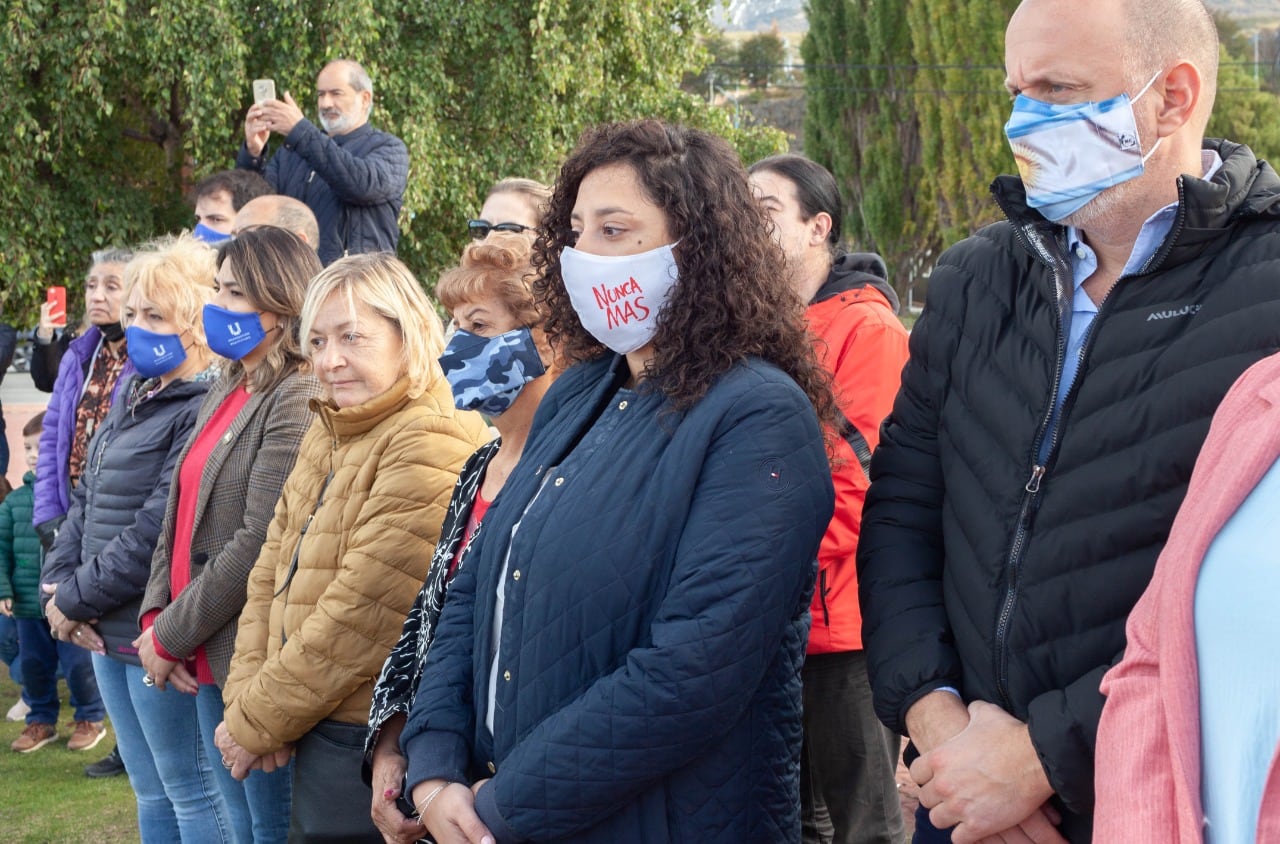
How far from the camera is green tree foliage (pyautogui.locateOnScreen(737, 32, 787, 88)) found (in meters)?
68.9

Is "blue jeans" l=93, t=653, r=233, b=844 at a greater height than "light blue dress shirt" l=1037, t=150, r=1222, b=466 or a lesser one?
lesser

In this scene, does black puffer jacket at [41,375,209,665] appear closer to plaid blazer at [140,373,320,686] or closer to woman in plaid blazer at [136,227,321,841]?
woman in plaid blazer at [136,227,321,841]

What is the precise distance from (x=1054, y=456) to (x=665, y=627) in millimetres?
732

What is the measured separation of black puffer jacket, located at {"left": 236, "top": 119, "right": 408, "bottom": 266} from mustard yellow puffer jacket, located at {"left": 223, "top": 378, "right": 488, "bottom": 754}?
3.07m

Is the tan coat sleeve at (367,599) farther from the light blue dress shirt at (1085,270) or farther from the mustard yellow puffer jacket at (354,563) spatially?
the light blue dress shirt at (1085,270)

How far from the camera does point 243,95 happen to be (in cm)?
1137

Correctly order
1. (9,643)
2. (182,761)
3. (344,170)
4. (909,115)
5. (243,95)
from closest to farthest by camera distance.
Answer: (182,761)
(344,170)
(9,643)
(243,95)
(909,115)

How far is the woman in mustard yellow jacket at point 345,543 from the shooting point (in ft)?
11.2

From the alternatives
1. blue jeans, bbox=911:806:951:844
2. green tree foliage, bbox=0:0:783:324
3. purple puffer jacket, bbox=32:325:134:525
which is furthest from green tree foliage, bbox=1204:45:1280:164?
blue jeans, bbox=911:806:951:844

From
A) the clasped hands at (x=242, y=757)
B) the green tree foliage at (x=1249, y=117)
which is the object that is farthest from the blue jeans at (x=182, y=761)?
the green tree foliage at (x=1249, y=117)

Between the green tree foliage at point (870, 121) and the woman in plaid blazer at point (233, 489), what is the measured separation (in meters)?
29.2

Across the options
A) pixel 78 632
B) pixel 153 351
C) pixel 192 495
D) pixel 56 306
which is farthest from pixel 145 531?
pixel 56 306

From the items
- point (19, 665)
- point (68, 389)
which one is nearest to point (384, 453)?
point (68, 389)

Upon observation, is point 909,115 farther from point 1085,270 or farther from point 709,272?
point 1085,270
